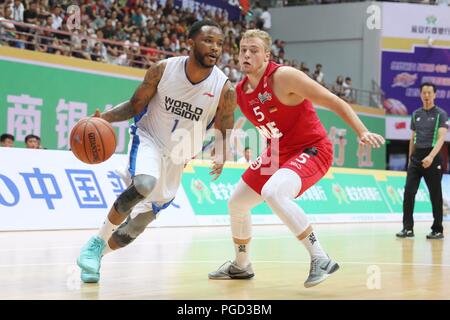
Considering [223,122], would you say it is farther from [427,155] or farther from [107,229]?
[427,155]

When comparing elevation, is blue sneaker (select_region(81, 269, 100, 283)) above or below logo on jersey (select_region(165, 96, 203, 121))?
below

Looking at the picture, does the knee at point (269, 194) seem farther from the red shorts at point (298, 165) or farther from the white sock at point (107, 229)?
the white sock at point (107, 229)

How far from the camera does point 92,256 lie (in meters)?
Answer: 5.67

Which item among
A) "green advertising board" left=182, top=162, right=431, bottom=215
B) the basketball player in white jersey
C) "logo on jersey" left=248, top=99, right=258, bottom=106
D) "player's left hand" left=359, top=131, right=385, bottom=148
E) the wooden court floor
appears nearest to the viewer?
"player's left hand" left=359, top=131, right=385, bottom=148

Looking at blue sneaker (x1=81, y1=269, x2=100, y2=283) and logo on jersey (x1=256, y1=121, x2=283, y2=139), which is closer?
blue sneaker (x1=81, y1=269, x2=100, y2=283)

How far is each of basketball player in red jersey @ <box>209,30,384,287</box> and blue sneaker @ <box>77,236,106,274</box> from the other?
0.98 metres

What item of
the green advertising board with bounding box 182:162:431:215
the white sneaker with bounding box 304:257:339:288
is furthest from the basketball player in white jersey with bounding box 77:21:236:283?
the green advertising board with bounding box 182:162:431:215

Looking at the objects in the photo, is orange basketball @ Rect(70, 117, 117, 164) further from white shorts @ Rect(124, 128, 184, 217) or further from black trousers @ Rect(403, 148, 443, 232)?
black trousers @ Rect(403, 148, 443, 232)

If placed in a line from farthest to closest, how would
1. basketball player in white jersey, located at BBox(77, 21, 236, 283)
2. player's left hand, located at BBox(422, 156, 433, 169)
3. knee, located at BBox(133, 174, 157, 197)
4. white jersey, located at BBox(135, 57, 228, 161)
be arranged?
1. player's left hand, located at BBox(422, 156, 433, 169)
2. white jersey, located at BBox(135, 57, 228, 161)
3. basketball player in white jersey, located at BBox(77, 21, 236, 283)
4. knee, located at BBox(133, 174, 157, 197)

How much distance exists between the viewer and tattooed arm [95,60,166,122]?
607 cm

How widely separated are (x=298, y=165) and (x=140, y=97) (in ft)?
4.82

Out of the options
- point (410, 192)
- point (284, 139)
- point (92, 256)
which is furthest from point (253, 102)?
point (410, 192)

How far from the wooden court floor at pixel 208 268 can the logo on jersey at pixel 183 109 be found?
136cm

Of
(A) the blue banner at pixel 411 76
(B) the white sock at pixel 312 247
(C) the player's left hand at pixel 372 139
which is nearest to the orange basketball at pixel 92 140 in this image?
(B) the white sock at pixel 312 247
